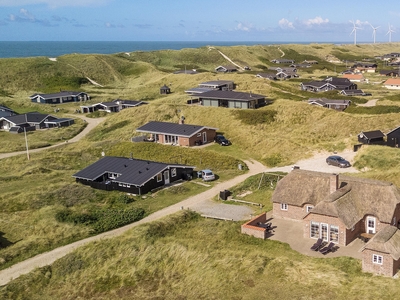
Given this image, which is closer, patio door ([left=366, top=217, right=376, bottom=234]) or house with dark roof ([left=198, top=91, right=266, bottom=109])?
patio door ([left=366, top=217, right=376, bottom=234])

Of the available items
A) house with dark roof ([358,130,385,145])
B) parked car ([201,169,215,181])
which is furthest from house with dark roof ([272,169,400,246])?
house with dark roof ([358,130,385,145])

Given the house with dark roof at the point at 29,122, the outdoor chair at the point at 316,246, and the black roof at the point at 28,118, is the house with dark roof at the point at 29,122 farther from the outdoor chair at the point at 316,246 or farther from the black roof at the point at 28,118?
the outdoor chair at the point at 316,246

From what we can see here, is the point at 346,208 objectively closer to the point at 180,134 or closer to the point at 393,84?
the point at 180,134

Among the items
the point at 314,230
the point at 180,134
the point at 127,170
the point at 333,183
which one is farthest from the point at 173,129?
the point at 314,230

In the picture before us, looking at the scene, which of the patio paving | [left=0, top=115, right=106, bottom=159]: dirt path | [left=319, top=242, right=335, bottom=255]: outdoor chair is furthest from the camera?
[left=0, top=115, right=106, bottom=159]: dirt path

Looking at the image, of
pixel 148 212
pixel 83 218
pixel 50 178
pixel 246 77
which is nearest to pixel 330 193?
pixel 148 212

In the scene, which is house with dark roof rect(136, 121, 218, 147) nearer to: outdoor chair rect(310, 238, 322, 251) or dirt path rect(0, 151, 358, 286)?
dirt path rect(0, 151, 358, 286)

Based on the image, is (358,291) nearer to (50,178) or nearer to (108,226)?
(108,226)
